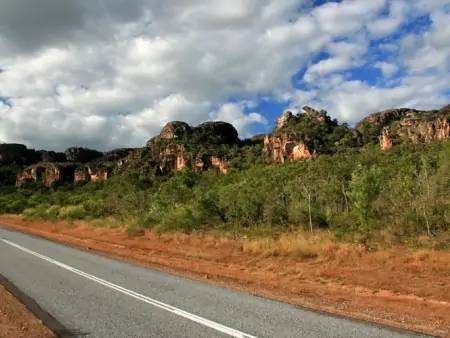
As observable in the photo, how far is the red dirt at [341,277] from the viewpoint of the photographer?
844 cm

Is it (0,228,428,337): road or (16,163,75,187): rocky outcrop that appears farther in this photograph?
(16,163,75,187): rocky outcrop

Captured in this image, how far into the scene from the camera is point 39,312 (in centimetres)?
845

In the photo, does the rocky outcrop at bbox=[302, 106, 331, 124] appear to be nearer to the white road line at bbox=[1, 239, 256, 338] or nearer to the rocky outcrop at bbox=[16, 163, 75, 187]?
the rocky outcrop at bbox=[16, 163, 75, 187]

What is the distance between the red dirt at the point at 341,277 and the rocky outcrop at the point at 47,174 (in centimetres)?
13564

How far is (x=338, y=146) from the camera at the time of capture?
107125mm

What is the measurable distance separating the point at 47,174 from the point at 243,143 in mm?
66230

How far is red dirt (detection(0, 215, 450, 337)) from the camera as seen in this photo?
844 cm

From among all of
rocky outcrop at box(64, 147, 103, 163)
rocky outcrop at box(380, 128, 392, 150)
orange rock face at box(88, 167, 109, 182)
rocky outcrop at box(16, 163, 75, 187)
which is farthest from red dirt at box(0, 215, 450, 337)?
rocky outcrop at box(64, 147, 103, 163)

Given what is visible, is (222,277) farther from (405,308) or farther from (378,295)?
(405,308)

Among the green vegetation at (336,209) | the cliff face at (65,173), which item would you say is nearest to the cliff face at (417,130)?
the green vegetation at (336,209)

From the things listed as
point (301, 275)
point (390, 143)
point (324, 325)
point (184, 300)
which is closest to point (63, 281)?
point (184, 300)

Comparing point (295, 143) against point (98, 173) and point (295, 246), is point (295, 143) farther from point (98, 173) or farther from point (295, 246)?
point (295, 246)

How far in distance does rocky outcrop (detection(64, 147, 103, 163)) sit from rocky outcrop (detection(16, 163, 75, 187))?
115 ft

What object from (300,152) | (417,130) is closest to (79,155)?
(300,152)
